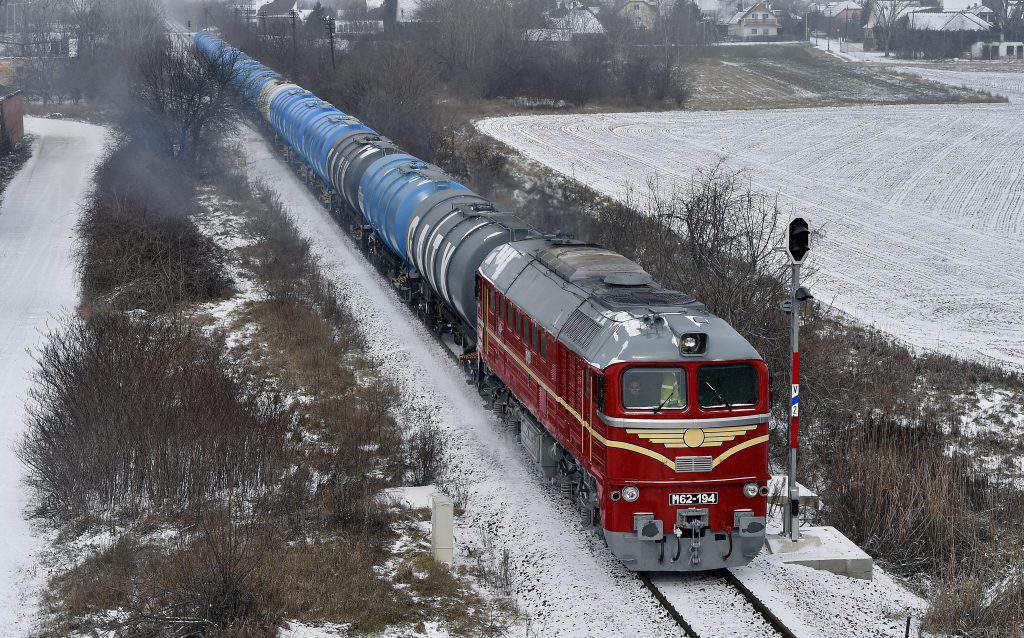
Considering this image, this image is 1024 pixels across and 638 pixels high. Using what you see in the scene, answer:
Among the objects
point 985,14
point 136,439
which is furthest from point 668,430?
point 985,14

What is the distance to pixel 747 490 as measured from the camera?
14469 millimetres

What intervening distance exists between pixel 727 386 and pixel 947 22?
469ft

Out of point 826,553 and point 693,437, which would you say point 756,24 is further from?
point 693,437

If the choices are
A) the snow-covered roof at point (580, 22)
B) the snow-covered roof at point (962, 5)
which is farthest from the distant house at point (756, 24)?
the snow-covered roof at point (580, 22)

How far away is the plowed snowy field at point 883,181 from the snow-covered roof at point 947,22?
58.5 meters

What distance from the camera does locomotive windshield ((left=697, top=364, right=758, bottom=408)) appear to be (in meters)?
14.1

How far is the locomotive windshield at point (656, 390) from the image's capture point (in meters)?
14.1

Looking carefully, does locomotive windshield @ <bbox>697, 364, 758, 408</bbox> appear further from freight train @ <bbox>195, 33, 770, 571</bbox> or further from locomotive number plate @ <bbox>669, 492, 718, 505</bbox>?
locomotive number plate @ <bbox>669, 492, 718, 505</bbox>

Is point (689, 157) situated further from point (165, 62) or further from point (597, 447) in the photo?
point (597, 447)

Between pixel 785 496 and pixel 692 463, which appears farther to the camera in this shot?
pixel 785 496

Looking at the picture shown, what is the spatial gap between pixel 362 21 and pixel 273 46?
120ft

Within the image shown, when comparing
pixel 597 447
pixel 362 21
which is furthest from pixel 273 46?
pixel 597 447

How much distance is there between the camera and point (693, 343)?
46.0ft

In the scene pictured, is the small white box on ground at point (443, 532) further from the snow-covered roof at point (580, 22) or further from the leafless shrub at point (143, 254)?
the snow-covered roof at point (580, 22)
